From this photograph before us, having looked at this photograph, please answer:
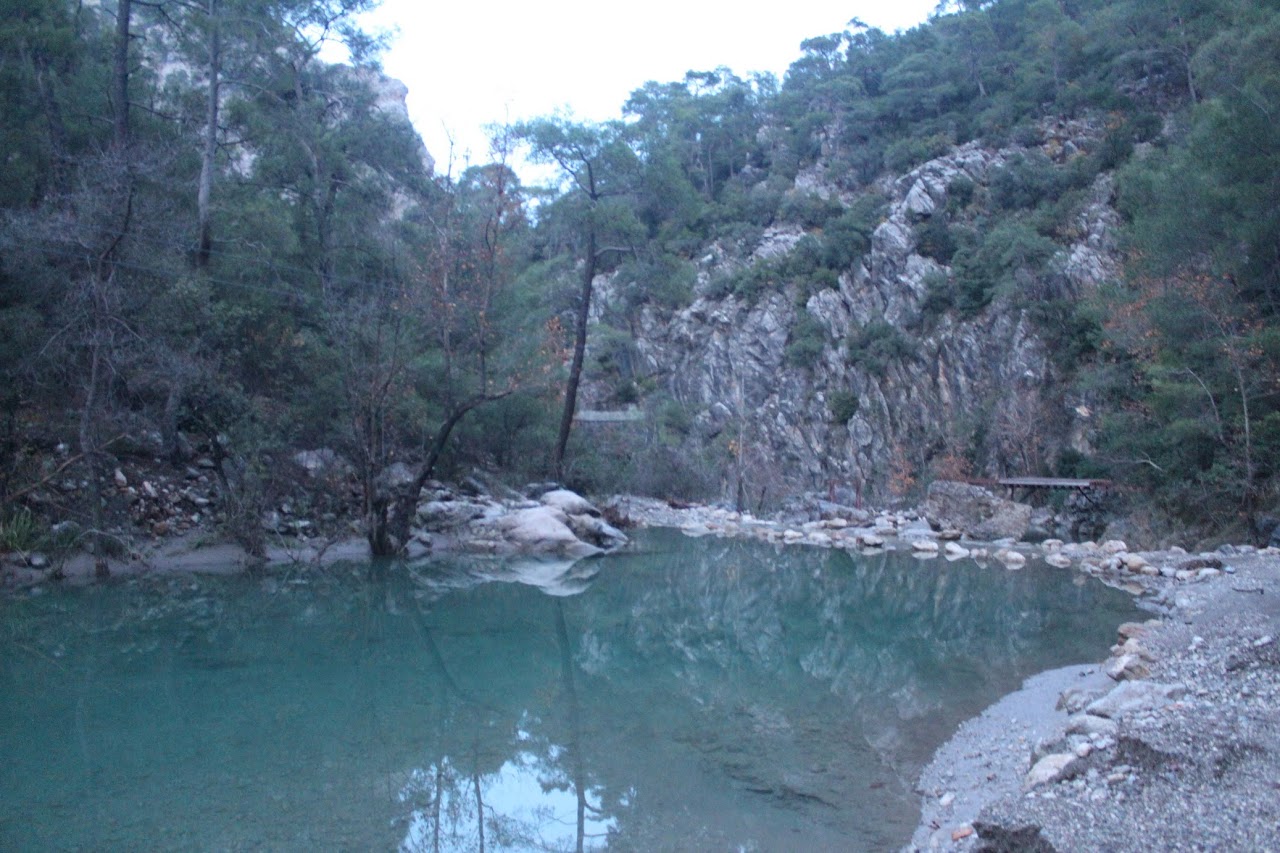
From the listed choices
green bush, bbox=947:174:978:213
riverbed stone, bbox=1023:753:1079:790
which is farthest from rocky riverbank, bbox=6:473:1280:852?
green bush, bbox=947:174:978:213

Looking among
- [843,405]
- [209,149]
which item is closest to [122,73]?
[209,149]

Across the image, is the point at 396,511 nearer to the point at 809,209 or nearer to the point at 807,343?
the point at 807,343

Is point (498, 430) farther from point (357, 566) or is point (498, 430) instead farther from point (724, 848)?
point (724, 848)

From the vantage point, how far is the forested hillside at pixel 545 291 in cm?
1275

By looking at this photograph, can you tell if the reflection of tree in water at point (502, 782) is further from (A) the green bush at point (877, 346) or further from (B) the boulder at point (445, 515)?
(A) the green bush at point (877, 346)

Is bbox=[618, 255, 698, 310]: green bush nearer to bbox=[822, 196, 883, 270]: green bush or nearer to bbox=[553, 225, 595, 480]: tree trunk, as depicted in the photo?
bbox=[553, 225, 595, 480]: tree trunk

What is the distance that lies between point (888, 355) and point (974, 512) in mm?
12269

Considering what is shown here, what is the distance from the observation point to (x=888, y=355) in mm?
33594

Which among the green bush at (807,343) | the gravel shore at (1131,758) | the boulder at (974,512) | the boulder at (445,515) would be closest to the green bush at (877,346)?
the green bush at (807,343)

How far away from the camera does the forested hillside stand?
1275 centimetres

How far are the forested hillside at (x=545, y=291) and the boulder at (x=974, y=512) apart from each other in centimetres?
286

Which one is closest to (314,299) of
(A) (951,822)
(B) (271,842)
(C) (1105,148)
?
(B) (271,842)

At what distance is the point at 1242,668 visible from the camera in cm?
633

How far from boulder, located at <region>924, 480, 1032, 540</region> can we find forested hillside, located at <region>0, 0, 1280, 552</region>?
113 inches
